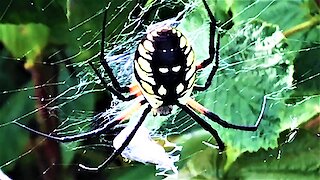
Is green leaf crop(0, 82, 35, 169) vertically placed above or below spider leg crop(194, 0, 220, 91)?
below

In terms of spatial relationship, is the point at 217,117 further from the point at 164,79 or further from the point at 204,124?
the point at 164,79

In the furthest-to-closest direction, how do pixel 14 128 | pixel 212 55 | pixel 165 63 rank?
1. pixel 14 128
2. pixel 212 55
3. pixel 165 63

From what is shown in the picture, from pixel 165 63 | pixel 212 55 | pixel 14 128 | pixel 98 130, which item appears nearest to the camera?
pixel 165 63

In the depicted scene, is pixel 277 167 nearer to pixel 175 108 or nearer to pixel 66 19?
pixel 175 108

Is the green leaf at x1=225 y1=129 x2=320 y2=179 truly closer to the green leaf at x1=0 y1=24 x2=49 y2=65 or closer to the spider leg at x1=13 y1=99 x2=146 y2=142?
the spider leg at x1=13 y1=99 x2=146 y2=142

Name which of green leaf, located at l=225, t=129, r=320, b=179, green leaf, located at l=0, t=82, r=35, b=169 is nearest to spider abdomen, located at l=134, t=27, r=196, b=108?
green leaf, located at l=225, t=129, r=320, b=179

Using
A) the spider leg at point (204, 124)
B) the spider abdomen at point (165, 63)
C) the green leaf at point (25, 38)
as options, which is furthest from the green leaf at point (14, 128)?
the spider abdomen at point (165, 63)

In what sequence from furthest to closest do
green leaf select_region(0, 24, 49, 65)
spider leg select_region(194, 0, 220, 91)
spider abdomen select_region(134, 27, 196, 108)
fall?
1. green leaf select_region(0, 24, 49, 65)
2. spider leg select_region(194, 0, 220, 91)
3. spider abdomen select_region(134, 27, 196, 108)

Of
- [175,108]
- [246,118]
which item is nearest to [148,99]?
[175,108]

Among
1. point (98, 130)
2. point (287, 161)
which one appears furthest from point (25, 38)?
point (287, 161)
